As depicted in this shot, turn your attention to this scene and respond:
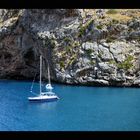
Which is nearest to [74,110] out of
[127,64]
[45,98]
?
[45,98]

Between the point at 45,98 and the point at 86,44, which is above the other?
the point at 86,44

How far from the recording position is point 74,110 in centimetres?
4969

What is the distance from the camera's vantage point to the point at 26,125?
4125 cm

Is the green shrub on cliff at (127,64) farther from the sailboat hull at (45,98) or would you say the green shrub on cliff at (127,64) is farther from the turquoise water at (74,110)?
the sailboat hull at (45,98)

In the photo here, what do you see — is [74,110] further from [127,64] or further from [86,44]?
[86,44]

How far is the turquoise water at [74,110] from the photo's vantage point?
4097cm

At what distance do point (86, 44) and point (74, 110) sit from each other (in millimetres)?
25155

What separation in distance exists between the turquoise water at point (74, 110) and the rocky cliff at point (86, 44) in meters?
2.98

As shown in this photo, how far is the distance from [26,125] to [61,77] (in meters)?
34.0

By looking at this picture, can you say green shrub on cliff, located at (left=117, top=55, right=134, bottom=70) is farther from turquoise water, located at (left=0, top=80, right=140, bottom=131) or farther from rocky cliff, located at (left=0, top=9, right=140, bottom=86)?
turquoise water, located at (left=0, top=80, right=140, bottom=131)

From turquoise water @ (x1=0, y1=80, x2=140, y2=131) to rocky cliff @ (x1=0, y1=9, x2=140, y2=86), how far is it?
2.98m

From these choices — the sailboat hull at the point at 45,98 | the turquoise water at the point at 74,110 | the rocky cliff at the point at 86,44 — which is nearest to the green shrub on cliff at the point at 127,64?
the rocky cliff at the point at 86,44

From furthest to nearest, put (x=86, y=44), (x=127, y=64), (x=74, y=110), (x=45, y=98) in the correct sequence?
(x=86, y=44) < (x=127, y=64) < (x=45, y=98) < (x=74, y=110)
